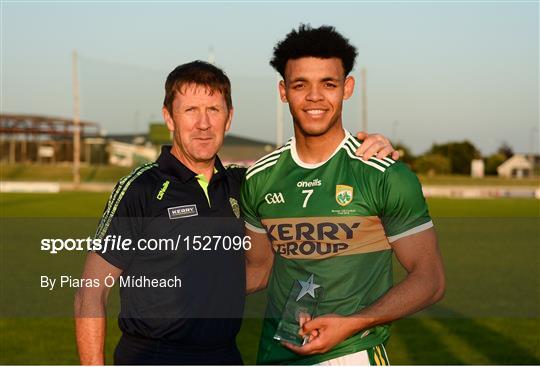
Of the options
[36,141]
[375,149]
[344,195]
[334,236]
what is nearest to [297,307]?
[334,236]

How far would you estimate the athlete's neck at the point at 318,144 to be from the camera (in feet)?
13.2

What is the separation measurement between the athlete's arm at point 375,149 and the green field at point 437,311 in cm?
363

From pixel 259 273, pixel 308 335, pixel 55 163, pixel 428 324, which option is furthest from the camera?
pixel 55 163

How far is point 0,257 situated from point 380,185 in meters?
15.2

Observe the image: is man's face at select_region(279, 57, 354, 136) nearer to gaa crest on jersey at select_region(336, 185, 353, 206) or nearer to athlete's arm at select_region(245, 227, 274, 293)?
gaa crest on jersey at select_region(336, 185, 353, 206)

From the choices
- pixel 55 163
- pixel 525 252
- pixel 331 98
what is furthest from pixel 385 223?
pixel 55 163

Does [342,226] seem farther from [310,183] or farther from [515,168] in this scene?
[515,168]

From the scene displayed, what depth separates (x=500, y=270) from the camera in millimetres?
16406

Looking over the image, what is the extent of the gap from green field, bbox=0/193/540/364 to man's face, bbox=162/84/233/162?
3148 mm

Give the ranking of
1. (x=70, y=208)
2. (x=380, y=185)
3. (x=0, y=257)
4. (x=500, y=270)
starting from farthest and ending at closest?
1. (x=70, y=208)
2. (x=0, y=257)
3. (x=500, y=270)
4. (x=380, y=185)

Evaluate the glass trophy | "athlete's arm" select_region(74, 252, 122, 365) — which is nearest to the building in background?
the glass trophy

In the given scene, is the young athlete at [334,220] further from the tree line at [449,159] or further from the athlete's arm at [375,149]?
the tree line at [449,159]

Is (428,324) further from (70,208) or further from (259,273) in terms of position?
(70,208)

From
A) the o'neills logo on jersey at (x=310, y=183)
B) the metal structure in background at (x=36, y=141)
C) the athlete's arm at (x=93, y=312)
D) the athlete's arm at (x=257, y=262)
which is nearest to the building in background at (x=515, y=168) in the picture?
the metal structure in background at (x=36, y=141)
